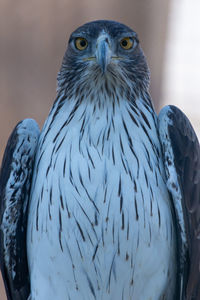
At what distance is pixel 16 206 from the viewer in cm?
420

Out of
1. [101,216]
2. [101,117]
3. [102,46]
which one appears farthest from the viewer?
[101,117]

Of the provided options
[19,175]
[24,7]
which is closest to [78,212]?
[19,175]

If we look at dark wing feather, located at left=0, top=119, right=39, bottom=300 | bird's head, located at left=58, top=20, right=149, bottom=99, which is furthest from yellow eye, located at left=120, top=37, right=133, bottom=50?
dark wing feather, located at left=0, top=119, right=39, bottom=300

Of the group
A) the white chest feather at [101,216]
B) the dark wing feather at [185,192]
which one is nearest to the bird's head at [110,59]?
the white chest feather at [101,216]

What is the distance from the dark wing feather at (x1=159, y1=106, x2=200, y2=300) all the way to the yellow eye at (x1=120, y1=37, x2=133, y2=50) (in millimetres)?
557

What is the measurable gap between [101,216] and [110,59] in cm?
100

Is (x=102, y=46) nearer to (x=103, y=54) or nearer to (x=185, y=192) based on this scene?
(x=103, y=54)

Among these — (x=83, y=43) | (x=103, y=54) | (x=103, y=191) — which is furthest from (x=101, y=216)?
(x=83, y=43)

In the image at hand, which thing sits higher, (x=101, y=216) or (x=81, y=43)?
(x=81, y=43)

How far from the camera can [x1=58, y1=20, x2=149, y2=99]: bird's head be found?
4148mm

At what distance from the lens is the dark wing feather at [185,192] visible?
4004mm

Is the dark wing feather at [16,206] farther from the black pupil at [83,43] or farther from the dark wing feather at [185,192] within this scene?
the dark wing feather at [185,192]

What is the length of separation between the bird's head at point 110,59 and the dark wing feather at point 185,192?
424mm

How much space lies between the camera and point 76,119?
13.6ft
